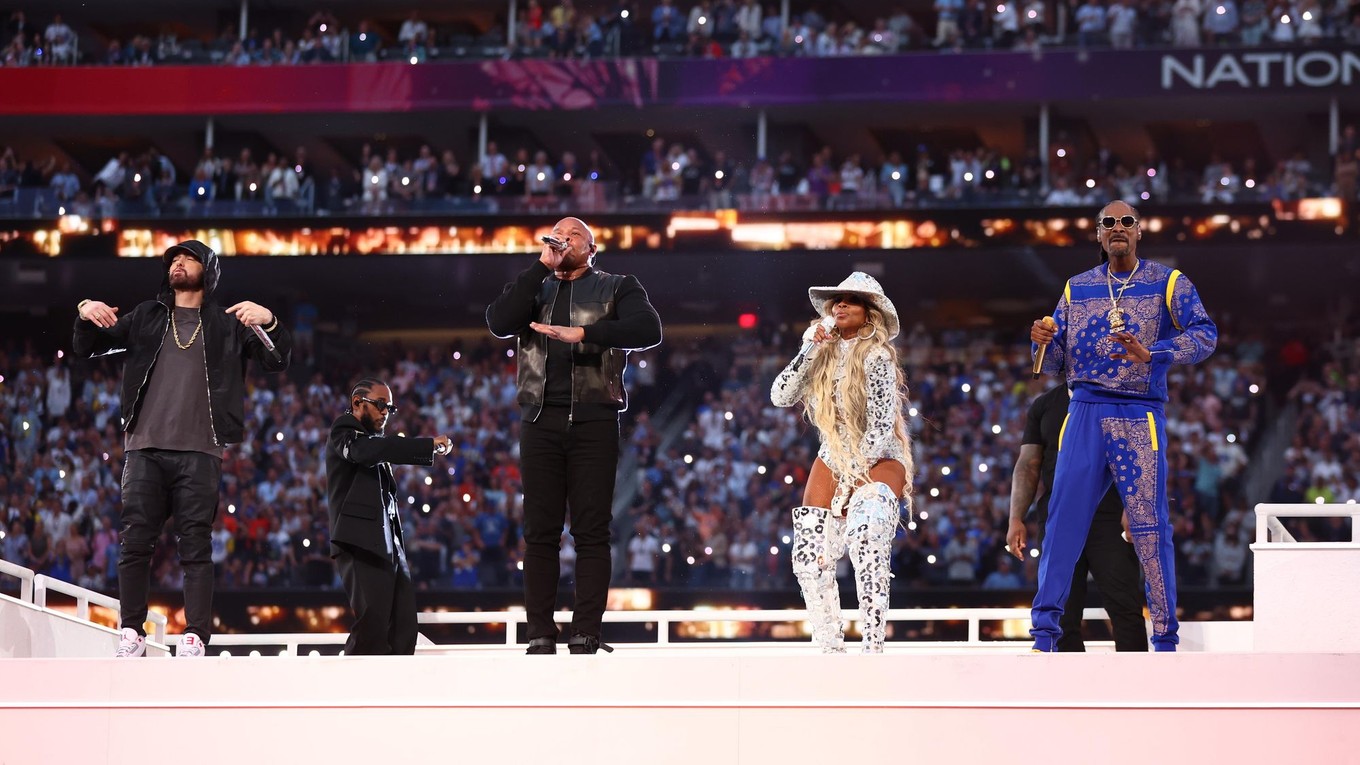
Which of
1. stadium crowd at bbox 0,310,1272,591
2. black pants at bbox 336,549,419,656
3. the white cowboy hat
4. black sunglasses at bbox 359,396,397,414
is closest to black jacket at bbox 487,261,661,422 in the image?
the white cowboy hat

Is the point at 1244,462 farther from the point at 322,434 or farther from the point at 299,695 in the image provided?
the point at 299,695

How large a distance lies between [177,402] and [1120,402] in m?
3.19

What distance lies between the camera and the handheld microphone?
5.41 metres

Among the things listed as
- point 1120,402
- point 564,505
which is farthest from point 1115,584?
→ point 564,505

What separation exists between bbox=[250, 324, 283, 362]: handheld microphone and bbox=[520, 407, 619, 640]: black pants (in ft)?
3.25

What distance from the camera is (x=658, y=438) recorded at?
15234mm

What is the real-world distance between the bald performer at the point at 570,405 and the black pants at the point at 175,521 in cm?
109

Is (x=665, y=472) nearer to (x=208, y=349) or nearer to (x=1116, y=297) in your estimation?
(x=208, y=349)

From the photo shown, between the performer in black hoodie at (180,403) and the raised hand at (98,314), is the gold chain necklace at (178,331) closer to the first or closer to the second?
the performer in black hoodie at (180,403)

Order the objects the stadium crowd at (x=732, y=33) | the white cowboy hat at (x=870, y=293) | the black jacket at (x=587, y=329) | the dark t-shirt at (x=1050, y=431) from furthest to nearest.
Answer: the stadium crowd at (x=732, y=33), the dark t-shirt at (x=1050, y=431), the white cowboy hat at (x=870, y=293), the black jacket at (x=587, y=329)

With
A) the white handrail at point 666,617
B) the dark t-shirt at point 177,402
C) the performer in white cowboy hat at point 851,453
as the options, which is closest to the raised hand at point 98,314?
the dark t-shirt at point 177,402

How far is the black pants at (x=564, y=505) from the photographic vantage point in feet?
16.5

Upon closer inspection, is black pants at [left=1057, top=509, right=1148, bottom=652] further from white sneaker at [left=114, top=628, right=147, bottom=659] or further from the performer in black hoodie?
white sneaker at [left=114, top=628, right=147, bottom=659]

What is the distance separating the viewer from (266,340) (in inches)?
215
